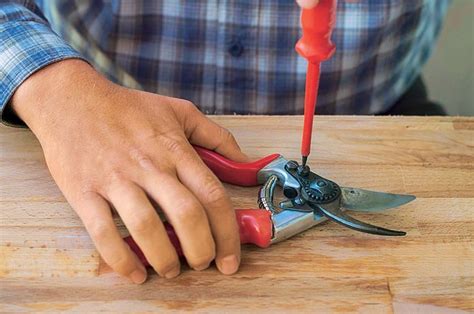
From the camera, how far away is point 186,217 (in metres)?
0.68

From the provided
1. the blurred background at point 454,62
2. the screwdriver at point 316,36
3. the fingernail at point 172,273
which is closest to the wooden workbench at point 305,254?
the fingernail at point 172,273

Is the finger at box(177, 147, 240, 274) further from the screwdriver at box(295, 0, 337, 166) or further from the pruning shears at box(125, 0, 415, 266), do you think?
the screwdriver at box(295, 0, 337, 166)

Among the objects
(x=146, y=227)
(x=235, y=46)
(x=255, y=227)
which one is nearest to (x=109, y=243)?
(x=146, y=227)

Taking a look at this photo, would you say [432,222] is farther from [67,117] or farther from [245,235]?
[67,117]

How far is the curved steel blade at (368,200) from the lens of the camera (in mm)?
764

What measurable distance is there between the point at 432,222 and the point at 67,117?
0.43 m

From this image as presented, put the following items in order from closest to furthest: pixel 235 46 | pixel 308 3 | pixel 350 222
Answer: pixel 308 3 < pixel 350 222 < pixel 235 46

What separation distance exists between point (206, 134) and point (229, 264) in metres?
0.17

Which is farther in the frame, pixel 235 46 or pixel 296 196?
pixel 235 46

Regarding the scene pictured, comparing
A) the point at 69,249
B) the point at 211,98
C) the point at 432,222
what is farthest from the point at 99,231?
the point at 211,98

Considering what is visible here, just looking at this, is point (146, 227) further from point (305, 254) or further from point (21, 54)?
point (21, 54)

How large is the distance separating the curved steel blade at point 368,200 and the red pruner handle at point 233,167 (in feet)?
0.32

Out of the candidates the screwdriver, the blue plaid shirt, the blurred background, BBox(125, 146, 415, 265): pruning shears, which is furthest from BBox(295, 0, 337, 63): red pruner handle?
the blurred background

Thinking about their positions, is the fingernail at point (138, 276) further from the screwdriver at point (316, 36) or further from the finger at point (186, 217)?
the screwdriver at point (316, 36)
